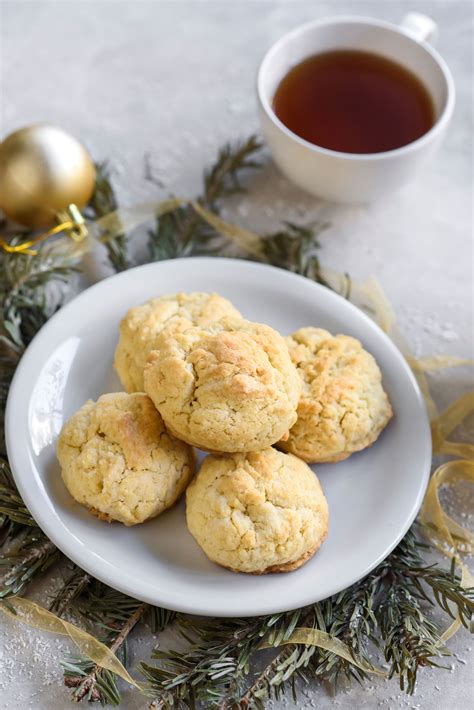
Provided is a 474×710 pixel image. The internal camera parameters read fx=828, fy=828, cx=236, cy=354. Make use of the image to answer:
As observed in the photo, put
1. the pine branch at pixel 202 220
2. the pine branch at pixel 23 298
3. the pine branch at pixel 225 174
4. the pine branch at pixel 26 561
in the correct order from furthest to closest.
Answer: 1. the pine branch at pixel 225 174
2. the pine branch at pixel 202 220
3. the pine branch at pixel 23 298
4. the pine branch at pixel 26 561

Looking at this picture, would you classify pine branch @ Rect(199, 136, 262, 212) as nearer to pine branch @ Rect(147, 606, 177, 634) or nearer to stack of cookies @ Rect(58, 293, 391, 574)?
stack of cookies @ Rect(58, 293, 391, 574)

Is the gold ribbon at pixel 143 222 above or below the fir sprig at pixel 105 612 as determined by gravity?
above

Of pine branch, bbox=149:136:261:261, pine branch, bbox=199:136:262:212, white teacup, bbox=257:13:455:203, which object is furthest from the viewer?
pine branch, bbox=199:136:262:212

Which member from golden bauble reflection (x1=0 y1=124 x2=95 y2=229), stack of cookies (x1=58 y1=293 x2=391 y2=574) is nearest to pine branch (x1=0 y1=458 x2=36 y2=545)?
stack of cookies (x1=58 y1=293 x2=391 y2=574)

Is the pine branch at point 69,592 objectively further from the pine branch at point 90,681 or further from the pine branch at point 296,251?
the pine branch at point 296,251

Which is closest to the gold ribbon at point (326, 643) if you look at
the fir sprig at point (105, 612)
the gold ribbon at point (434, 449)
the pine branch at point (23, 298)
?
the gold ribbon at point (434, 449)

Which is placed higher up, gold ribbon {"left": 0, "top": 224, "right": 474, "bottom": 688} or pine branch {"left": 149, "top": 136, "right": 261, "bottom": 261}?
pine branch {"left": 149, "top": 136, "right": 261, "bottom": 261}

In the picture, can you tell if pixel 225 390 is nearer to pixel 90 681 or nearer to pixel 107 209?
pixel 90 681
